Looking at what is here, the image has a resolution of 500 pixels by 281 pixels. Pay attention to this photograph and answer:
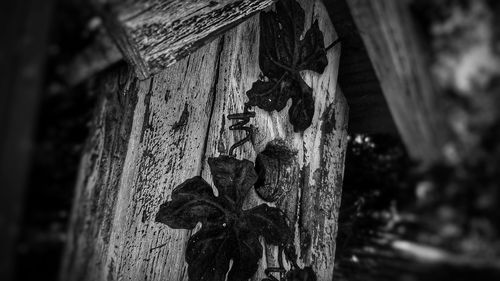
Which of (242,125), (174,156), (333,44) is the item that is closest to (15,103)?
(174,156)

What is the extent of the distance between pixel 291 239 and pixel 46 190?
0.59 meters

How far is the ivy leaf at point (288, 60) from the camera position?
0.90 m

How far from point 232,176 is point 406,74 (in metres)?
0.35

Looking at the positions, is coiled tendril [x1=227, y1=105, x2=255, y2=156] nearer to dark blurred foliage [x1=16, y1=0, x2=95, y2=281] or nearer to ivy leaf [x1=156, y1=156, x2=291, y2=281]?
ivy leaf [x1=156, y1=156, x2=291, y2=281]

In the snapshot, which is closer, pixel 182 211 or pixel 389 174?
pixel 182 211

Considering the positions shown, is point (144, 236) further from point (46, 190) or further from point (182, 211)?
point (46, 190)

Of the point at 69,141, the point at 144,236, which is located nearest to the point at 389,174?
the point at 144,236

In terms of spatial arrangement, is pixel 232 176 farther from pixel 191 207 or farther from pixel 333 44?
pixel 333 44

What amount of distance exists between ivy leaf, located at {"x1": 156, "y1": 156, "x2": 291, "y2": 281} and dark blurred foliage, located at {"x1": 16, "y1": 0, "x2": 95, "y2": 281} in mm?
261

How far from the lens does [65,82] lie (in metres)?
0.49

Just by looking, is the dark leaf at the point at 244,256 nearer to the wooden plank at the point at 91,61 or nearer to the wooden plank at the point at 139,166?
the wooden plank at the point at 139,166

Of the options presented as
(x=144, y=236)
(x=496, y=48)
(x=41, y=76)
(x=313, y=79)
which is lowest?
(x=144, y=236)

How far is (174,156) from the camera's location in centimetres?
78

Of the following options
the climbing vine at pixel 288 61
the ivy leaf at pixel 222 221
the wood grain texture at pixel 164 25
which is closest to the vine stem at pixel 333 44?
the climbing vine at pixel 288 61
